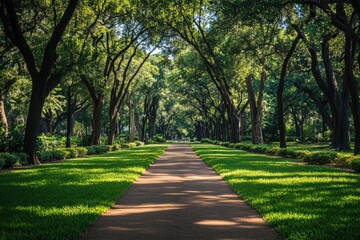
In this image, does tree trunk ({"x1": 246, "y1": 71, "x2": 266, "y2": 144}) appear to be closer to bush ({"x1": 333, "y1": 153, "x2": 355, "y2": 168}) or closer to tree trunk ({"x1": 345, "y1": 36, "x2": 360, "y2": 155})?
tree trunk ({"x1": 345, "y1": 36, "x2": 360, "y2": 155})

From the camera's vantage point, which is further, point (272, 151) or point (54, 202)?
point (272, 151)

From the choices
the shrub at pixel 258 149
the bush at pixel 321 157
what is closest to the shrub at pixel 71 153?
the shrub at pixel 258 149

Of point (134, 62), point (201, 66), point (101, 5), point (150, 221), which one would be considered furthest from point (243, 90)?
point (150, 221)

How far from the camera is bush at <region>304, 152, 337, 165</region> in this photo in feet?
60.0

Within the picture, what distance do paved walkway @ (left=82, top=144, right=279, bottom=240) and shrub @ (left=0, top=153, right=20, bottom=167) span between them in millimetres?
9131

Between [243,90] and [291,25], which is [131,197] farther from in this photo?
[243,90]

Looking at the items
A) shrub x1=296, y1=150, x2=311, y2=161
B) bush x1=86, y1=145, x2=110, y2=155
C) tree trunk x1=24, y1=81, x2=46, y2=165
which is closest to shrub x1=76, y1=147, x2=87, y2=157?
bush x1=86, y1=145, x2=110, y2=155

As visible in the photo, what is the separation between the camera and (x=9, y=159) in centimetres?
1770

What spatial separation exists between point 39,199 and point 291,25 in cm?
1809

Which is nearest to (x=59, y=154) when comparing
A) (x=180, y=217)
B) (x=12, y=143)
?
(x=12, y=143)

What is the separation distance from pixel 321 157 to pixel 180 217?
525 inches

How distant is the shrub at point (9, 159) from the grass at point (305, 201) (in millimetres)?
10370

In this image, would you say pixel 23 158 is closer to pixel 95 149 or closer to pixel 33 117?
pixel 33 117

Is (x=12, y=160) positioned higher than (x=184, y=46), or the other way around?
(x=184, y=46)
